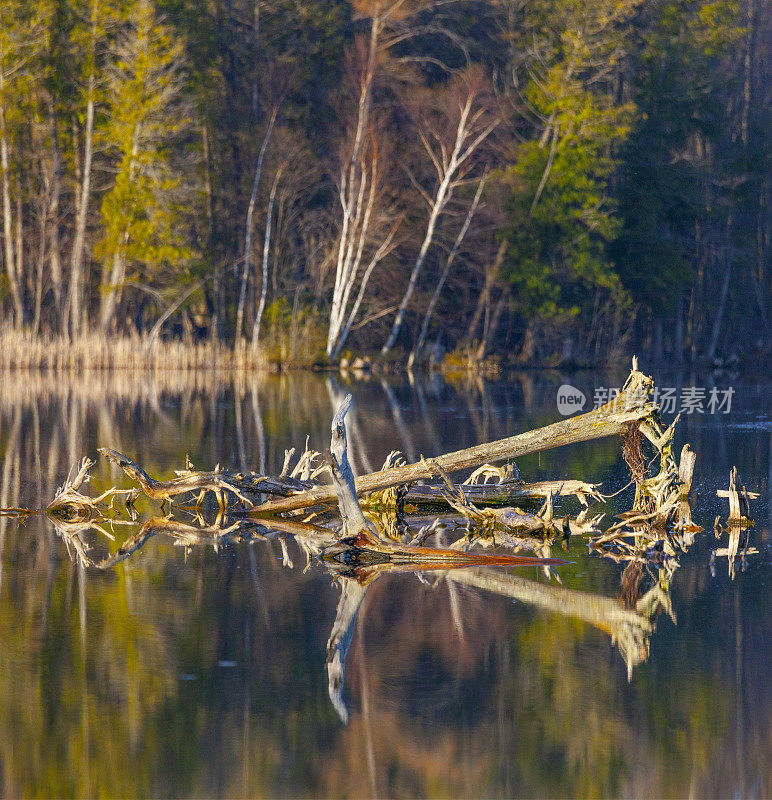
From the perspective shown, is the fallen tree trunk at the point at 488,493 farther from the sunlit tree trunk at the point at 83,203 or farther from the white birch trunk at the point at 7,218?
the white birch trunk at the point at 7,218

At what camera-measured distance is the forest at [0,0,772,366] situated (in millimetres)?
34875

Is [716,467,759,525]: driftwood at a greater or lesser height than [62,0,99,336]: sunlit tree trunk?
lesser

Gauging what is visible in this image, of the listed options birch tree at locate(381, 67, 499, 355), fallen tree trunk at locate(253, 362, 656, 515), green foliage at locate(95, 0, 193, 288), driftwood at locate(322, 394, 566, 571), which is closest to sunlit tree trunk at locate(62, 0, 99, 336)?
green foliage at locate(95, 0, 193, 288)

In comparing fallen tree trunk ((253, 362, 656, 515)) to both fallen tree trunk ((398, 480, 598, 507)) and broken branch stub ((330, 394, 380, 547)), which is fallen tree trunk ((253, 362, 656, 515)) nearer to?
fallen tree trunk ((398, 480, 598, 507))

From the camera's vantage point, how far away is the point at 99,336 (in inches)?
1320

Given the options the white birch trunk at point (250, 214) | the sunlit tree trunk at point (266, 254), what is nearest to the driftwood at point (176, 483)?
the sunlit tree trunk at point (266, 254)

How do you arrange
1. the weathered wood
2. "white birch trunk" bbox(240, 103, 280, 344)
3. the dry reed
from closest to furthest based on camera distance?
the weathered wood
the dry reed
"white birch trunk" bbox(240, 103, 280, 344)

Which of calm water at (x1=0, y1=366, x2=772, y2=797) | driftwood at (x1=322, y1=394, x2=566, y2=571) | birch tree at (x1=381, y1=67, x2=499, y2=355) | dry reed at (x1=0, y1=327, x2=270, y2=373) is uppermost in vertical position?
birch tree at (x1=381, y1=67, x2=499, y2=355)

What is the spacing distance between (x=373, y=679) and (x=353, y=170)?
29521 mm

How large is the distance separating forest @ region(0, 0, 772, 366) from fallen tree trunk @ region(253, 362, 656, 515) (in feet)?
83.2

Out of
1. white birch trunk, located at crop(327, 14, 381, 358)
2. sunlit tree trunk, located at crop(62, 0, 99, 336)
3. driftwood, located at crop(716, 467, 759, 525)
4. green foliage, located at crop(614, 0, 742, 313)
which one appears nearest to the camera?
driftwood, located at crop(716, 467, 759, 525)

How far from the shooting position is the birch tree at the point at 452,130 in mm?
34750

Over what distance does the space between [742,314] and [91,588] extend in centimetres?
4524

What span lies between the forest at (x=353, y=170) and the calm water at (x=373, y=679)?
27.1m
